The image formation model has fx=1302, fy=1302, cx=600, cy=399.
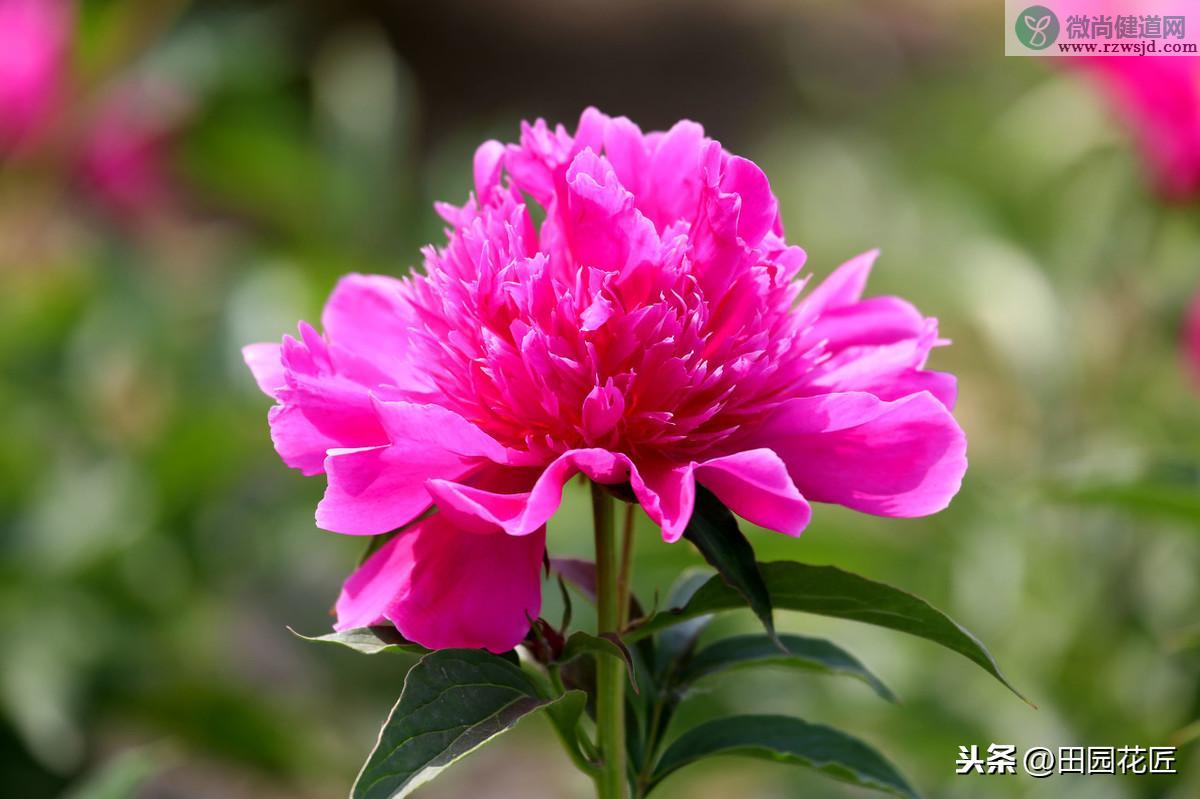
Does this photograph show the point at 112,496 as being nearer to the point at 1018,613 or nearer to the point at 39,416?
the point at 39,416

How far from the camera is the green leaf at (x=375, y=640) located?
20.9 inches

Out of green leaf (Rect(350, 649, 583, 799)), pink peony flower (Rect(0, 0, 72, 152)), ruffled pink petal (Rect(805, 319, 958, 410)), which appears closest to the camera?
green leaf (Rect(350, 649, 583, 799))

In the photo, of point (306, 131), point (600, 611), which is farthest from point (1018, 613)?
point (306, 131)

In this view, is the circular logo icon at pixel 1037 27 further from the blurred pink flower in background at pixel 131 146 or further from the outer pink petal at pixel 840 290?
the blurred pink flower in background at pixel 131 146

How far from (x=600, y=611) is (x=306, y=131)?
241 cm

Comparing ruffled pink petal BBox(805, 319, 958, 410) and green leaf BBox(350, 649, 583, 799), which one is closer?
green leaf BBox(350, 649, 583, 799)

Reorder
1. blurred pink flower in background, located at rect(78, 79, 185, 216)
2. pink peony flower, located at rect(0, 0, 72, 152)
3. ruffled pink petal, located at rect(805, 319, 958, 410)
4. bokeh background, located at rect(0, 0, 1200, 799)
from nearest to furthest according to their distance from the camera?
ruffled pink petal, located at rect(805, 319, 958, 410), bokeh background, located at rect(0, 0, 1200, 799), pink peony flower, located at rect(0, 0, 72, 152), blurred pink flower in background, located at rect(78, 79, 185, 216)

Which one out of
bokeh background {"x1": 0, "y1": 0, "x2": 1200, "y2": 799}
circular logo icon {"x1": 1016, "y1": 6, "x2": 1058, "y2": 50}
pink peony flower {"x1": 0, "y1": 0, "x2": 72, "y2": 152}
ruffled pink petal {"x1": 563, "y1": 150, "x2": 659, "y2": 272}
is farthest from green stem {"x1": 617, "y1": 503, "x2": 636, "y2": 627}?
pink peony flower {"x1": 0, "y1": 0, "x2": 72, "y2": 152}

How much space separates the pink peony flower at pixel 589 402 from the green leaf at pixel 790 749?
0.44ft

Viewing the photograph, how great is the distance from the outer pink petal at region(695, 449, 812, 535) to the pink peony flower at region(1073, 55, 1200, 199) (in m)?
1.10

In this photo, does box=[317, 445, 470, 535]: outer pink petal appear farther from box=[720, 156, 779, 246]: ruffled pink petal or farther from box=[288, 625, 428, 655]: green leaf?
box=[720, 156, 779, 246]: ruffled pink petal

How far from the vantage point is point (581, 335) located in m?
0.54

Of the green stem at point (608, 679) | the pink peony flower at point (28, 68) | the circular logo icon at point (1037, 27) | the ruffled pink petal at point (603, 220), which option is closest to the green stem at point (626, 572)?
the green stem at point (608, 679)

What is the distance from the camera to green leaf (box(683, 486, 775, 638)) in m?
0.52
